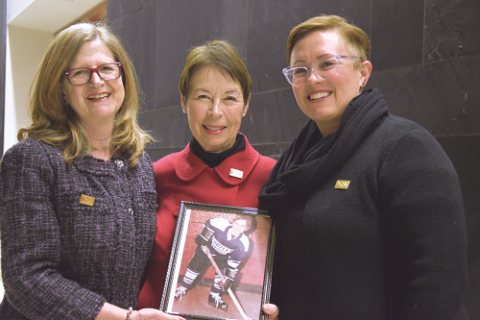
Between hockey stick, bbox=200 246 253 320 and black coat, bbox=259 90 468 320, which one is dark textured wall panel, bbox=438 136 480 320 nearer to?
black coat, bbox=259 90 468 320

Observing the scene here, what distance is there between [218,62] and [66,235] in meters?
1.18

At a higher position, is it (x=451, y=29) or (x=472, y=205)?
(x=451, y=29)

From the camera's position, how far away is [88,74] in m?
2.02

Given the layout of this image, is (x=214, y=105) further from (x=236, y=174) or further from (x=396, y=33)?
(x=396, y=33)

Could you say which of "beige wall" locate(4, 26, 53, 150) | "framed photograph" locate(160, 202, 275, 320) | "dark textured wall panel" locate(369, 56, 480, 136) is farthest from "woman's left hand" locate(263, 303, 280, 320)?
"beige wall" locate(4, 26, 53, 150)

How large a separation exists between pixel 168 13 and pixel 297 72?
478 cm

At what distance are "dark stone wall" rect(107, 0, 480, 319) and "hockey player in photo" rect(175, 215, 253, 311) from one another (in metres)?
1.62

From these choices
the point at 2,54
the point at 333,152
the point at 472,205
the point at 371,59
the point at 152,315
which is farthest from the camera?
the point at 2,54

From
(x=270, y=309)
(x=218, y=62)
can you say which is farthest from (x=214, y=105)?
(x=270, y=309)

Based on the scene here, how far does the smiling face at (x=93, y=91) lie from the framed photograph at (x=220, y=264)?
2.25 feet

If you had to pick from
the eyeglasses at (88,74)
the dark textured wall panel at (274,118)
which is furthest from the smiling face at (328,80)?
the dark textured wall panel at (274,118)

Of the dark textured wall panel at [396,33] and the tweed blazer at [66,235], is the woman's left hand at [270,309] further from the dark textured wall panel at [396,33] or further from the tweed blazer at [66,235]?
the dark textured wall panel at [396,33]

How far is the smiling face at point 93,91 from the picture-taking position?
6.57 ft

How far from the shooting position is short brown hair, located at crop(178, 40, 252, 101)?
2.20 m
